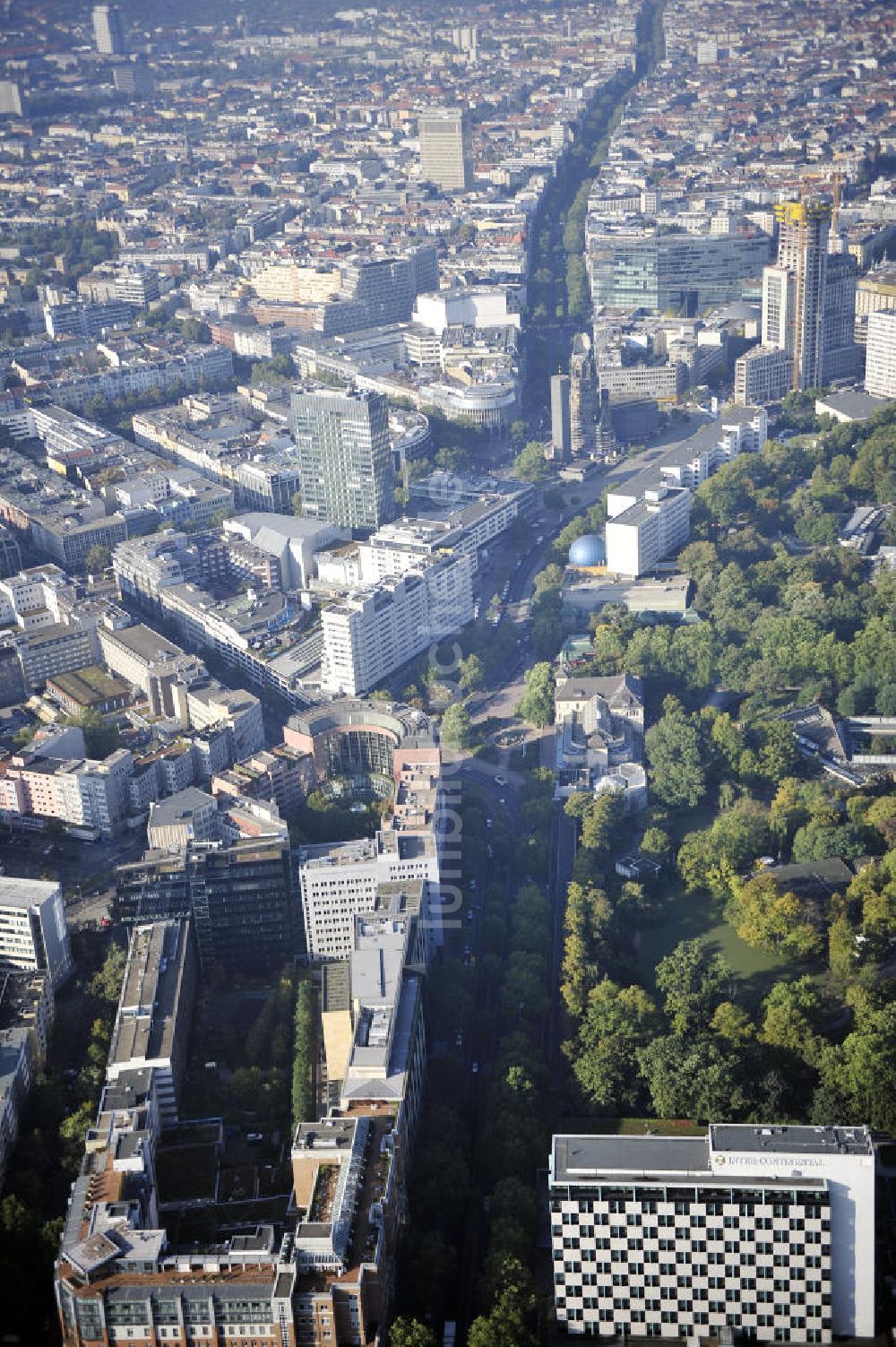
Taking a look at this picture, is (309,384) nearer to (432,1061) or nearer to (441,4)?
(432,1061)

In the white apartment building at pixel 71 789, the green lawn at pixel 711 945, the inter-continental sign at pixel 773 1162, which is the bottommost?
the green lawn at pixel 711 945

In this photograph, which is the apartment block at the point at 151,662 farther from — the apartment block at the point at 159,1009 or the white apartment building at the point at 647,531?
the white apartment building at the point at 647,531

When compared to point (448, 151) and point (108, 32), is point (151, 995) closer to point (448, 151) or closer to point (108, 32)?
point (448, 151)

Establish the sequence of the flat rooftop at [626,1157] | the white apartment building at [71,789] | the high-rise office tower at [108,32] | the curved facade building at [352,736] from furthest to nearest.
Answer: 1. the high-rise office tower at [108,32]
2. the curved facade building at [352,736]
3. the white apartment building at [71,789]
4. the flat rooftop at [626,1157]

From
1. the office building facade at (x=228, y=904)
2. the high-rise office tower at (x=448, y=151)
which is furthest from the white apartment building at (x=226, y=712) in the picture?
the high-rise office tower at (x=448, y=151)

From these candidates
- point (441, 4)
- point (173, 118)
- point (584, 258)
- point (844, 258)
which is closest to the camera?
point (844, 258)

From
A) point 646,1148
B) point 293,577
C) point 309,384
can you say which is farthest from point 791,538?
point 646,1148
